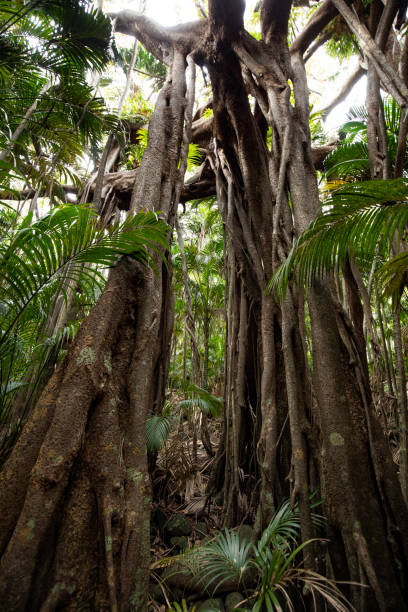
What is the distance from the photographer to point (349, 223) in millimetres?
1511

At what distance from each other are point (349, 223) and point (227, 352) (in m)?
1.81

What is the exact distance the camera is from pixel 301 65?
308cm

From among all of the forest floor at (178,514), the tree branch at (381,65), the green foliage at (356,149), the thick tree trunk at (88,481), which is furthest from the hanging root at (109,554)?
the green foliage at (356,149)

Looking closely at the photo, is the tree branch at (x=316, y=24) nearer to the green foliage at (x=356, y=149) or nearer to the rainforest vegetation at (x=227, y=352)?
the rainforest vegetation at (x=227, y=352)

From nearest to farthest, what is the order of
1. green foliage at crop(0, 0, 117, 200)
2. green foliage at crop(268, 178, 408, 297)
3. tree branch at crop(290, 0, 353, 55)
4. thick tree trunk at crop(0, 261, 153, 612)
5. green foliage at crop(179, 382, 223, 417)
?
thick tree trunk at crop(0, 261, 153, 612) → green foliage at crop(268, 178, 408, 297) → green foliage at crop(0, 0, 117, 200) → tree branch at crop(290, 0, 353, 55) → green foliage at crop(179, 382, 223, 417)

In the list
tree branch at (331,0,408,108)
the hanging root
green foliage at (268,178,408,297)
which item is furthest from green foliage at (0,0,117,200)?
the hanging root

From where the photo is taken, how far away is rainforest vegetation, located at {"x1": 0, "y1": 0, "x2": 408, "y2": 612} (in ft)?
3.77

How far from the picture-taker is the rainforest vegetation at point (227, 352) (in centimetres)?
115

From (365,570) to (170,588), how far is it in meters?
1.04

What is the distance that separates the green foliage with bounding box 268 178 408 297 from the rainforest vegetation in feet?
0.04

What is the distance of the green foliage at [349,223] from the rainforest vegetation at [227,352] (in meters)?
0.01

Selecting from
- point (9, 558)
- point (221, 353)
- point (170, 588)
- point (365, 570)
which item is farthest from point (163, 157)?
point (221, 353)

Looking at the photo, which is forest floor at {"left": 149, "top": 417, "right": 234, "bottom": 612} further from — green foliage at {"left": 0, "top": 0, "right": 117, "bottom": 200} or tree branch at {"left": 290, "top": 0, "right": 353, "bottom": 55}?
tree branch at {"left": 290, "top": 0, "right": 353, "bottom": 55}

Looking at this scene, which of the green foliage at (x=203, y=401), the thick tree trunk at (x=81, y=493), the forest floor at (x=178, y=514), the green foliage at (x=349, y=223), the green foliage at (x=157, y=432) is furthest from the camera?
the green foliage at (x=203, y=401)
